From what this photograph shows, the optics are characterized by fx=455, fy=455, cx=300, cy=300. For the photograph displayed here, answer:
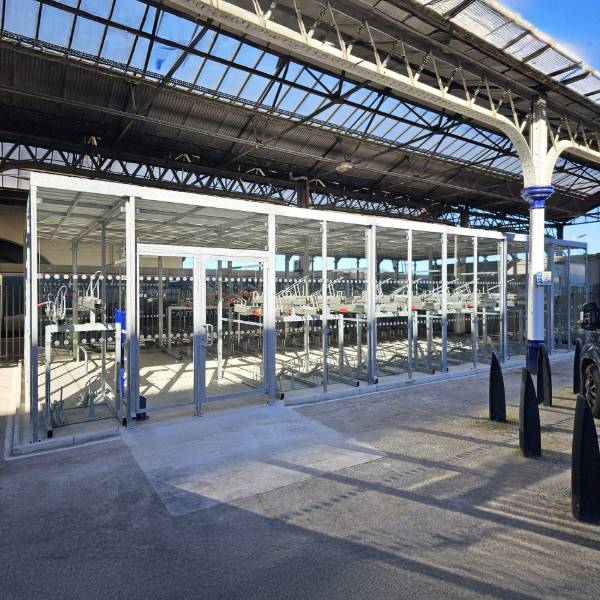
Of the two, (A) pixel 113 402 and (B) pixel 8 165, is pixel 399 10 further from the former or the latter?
(B) pixel 8 165

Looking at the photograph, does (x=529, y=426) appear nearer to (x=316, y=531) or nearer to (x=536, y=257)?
(x=316, y=531)

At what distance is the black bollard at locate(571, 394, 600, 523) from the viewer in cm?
349

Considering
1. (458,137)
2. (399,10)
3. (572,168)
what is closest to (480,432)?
(399,10)

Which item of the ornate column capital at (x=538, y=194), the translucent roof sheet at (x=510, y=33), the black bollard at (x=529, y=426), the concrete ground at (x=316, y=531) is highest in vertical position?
the translucent roof sheet at (x=510, y=33)

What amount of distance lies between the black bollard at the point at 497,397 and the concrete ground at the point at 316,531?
2.85 ft

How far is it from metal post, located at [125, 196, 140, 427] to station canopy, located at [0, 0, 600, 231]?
11.6 feet

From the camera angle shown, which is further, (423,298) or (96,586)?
(423,298)

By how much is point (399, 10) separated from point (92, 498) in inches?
348

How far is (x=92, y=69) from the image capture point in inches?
385

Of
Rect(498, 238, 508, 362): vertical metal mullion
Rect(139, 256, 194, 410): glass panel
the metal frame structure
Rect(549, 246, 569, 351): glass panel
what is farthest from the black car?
Rect(549, 246, 569, 351): glass panel

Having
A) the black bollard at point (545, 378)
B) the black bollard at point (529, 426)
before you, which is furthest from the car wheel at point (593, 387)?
the black bollard at point (529, 426)

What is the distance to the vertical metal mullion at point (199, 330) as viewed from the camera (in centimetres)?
641

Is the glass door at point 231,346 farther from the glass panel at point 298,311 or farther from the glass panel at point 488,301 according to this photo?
the glass panel at point 488,301

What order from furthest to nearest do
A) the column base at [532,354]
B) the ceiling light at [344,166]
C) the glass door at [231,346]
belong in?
the ceiling light at [344,166] < the column base at [532,354] < the glass door at [231,346]
